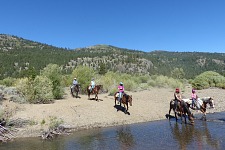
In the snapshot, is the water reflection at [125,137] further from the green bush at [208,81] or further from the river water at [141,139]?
the green bush at [208,81]

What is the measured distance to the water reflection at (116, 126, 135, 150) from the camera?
14007 millimetres

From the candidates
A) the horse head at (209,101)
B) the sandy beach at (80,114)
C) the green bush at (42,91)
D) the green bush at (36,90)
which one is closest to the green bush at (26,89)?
the green bush at (36,90)

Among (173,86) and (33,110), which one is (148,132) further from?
(173,86)

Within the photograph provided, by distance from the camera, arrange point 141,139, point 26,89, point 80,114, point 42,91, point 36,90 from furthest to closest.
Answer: point 26,89 → point 36,90 → point 42,91 → point 80,114 → point 141,139

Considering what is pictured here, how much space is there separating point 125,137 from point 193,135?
389cm

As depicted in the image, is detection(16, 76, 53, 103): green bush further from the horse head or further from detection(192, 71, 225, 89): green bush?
detection(192, 71, 225, 89): green bush

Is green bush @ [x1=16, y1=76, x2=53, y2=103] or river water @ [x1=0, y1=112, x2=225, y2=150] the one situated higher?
green bush @ [x1=16, y1=76, x2=53, y2=103]

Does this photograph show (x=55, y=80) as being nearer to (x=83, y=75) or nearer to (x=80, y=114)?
(x=83, y=75)

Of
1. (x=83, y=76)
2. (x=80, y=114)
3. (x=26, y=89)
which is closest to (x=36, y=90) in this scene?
(x=26, y=89)

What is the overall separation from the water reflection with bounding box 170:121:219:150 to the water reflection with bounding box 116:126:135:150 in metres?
2.49

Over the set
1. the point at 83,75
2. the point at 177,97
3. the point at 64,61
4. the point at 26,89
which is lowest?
the point at 177,97

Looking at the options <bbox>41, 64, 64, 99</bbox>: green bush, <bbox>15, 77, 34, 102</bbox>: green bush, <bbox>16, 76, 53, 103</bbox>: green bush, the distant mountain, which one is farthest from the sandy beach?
the distant mountain

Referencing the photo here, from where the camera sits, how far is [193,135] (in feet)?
50.9

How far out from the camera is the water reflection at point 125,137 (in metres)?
14.0
